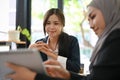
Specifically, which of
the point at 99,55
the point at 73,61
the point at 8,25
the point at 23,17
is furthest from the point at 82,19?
the point at 99,55

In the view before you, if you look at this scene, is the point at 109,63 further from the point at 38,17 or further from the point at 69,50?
the point at 38,17

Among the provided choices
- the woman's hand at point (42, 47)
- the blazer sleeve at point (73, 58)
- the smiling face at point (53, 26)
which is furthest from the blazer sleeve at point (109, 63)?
the smiling face at point (53, 26)

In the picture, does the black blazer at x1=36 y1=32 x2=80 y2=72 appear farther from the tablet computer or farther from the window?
the tablet computer

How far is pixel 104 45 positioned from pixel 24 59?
42 cm

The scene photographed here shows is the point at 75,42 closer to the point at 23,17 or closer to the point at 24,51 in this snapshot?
the point at 23,17

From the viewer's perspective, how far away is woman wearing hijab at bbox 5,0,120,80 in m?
1.11

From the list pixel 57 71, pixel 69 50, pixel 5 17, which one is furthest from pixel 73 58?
pixel 5 17

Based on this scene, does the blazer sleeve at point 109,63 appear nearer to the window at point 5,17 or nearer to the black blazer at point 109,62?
the black blazer at point 109,62

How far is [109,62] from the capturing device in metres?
1.11

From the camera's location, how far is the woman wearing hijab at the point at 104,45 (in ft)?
3.64

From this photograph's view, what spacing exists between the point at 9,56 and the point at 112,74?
49cm

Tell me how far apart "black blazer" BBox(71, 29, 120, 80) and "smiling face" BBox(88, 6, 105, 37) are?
19 centimetres

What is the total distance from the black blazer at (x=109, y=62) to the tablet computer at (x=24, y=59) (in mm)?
264

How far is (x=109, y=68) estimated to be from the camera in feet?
3.63
